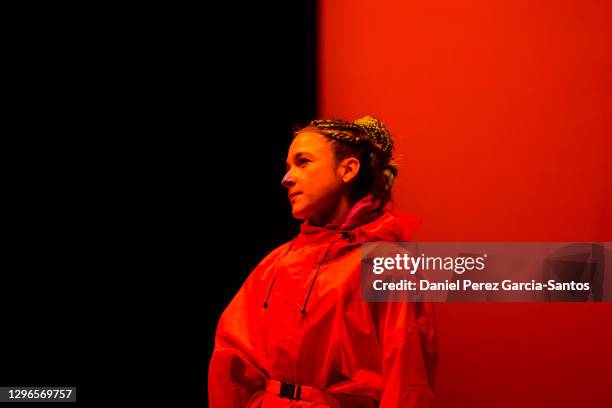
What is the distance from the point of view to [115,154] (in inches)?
70.4

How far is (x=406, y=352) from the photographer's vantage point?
Answer: 119cm

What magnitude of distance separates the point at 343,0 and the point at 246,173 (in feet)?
1.88

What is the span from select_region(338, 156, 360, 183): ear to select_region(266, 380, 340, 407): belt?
1.48ft

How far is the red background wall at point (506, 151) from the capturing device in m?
1.43

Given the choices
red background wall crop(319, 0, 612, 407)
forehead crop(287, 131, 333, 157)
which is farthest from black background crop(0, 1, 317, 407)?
forehead crop(287, 131, 333, 157)

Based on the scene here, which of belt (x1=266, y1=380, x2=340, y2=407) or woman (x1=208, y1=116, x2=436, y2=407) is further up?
woman (x1=208, y1=116, x2=436, y2=407)

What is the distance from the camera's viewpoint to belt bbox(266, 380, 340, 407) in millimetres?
1234

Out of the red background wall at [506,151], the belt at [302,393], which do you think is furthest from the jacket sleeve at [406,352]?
the red background wall at [506,151]

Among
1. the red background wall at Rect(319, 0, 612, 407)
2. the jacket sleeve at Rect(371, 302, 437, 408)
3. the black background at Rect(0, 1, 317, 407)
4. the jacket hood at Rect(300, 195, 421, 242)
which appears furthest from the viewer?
the black background at Rect(0, 1, 317, 407)

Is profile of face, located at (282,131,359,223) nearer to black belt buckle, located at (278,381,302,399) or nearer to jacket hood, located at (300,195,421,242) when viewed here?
jacket hood, located at (300,195,421,242)

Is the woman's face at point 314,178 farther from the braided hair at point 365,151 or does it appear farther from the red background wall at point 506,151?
the red background wall at point 506,151

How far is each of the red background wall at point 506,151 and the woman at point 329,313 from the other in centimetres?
25

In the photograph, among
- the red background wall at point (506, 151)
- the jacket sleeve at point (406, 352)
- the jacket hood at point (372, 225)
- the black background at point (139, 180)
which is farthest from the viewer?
the black background at point (139, 180)

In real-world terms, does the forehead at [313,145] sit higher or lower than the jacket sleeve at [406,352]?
higher
